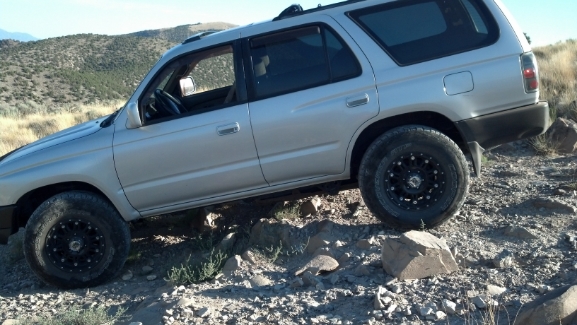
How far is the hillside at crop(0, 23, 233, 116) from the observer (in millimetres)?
34156

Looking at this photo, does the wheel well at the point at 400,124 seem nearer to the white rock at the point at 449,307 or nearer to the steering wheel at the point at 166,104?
the steering wheel at the point at 166,104

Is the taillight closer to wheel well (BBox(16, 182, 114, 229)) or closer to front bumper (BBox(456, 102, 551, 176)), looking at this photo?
front bumper (BBox(456, 102, 551, 176))

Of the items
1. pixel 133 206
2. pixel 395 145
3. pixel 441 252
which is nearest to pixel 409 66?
pixel 395 145

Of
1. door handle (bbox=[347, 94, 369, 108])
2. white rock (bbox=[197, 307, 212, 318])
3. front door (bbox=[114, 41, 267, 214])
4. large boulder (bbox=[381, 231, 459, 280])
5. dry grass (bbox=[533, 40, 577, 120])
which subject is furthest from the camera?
dry grass (bbox=[533, 40, 577, 120])

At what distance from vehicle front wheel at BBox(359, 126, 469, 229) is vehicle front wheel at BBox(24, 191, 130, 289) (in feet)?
7.66

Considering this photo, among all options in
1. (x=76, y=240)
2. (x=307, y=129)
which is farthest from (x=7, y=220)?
(x=307, y=129)

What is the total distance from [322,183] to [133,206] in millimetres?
1763

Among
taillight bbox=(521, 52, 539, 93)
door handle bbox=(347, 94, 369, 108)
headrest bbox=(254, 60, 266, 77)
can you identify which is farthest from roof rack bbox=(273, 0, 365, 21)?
taillight bbox=(521, 52, 539, 93)

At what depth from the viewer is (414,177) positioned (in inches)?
213

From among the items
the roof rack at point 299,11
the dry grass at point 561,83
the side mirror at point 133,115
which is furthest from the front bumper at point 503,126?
the dry grass at point 561,83

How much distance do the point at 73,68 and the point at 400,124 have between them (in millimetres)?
43646

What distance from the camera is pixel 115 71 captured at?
43.3m

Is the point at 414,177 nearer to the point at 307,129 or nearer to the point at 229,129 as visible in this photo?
the point at 307,129

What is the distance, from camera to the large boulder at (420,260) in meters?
4.45
